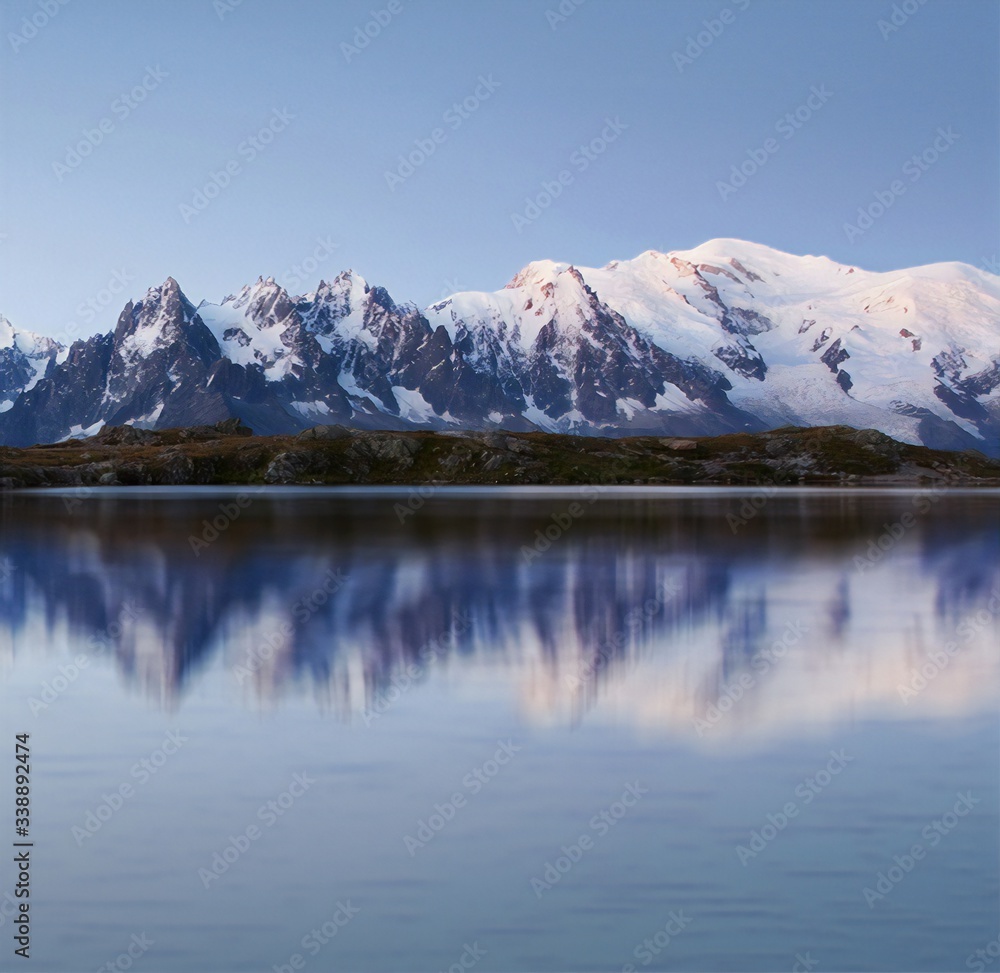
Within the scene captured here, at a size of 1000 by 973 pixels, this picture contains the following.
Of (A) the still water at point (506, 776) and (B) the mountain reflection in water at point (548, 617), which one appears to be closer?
(A) the still water at point (506, 776)

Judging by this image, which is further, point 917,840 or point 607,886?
point 917,840

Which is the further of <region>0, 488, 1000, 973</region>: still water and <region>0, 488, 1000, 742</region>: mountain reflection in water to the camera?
<region>0, 488, 1000, 742</region>: mountain reflection in water

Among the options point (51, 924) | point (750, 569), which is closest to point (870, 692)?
point (51, 924)

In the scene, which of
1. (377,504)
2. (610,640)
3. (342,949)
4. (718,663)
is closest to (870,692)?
(718,663)

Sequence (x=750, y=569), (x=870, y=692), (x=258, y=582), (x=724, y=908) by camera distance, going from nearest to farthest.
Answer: (x=724, y=908) < (x=870, y=692) < (x=258, y=582) < (x=750, y=569)

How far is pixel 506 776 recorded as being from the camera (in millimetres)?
22203

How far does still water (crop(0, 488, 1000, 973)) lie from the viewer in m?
15.5

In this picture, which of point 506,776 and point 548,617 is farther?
point 548,617

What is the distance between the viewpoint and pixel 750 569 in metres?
62.4

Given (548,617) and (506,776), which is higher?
(548,617)

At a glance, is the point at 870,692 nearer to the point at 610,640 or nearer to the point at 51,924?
the point at 610,640

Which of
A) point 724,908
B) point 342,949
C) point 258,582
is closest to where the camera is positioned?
point 342,949

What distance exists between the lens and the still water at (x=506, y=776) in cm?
1550

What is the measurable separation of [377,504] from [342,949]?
13746cm
